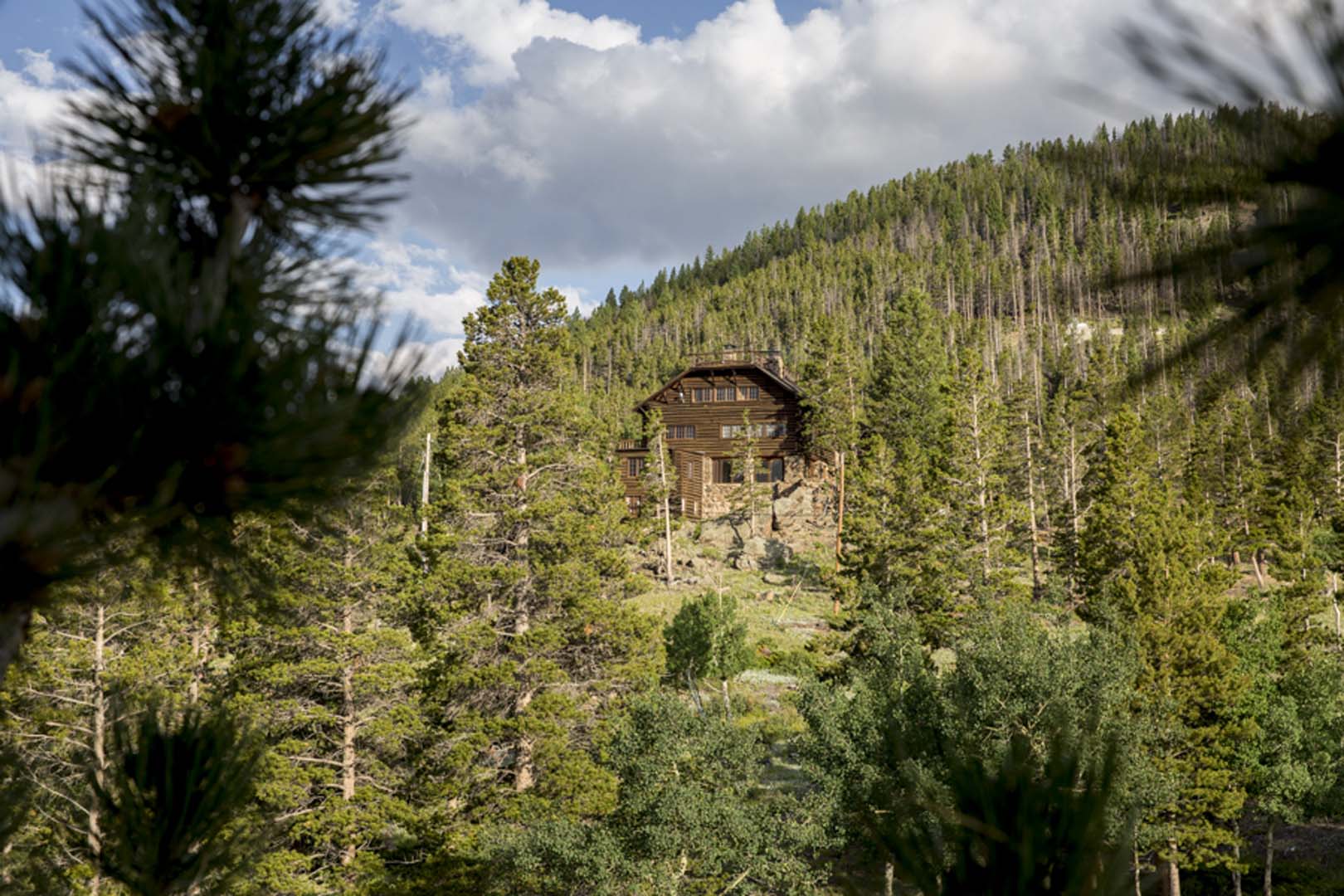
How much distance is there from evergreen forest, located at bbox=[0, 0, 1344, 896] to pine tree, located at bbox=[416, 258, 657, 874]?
0.44ft

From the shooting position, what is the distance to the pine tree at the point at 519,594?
19.6 meters

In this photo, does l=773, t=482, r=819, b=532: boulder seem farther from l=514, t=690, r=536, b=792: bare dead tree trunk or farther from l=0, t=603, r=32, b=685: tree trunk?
l=0, t=603, r=32, b=685: tree trunk

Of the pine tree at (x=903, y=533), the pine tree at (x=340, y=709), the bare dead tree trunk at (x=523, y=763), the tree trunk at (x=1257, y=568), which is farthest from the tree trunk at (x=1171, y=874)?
the tree trunk at (x=1257, y=568)

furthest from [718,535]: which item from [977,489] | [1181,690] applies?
[1181,690]

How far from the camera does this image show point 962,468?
3747 cm

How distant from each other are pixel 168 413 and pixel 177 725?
149cm

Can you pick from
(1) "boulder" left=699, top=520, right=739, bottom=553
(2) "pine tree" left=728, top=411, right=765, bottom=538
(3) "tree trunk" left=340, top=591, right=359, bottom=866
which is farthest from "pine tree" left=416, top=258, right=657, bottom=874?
(2) "pine tree" left=728, top=411, right=765, bottom=538

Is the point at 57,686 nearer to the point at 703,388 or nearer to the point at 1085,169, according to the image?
the point at 1085,169

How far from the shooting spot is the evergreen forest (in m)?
1.86

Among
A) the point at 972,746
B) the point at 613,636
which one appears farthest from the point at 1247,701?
the point at 972,746

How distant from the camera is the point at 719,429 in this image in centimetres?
6209

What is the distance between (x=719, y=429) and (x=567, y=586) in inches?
1635

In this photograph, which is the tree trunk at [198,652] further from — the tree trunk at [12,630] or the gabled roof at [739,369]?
the gabled roof at [739,369]

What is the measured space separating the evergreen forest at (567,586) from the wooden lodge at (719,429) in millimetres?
2730
